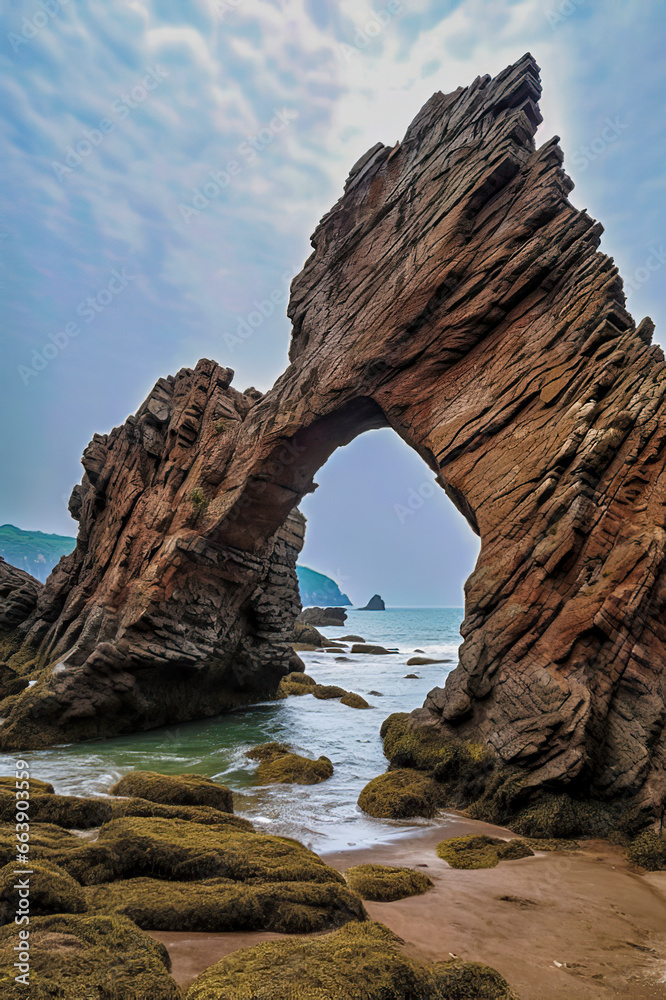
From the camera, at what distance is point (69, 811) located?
23.4 feet

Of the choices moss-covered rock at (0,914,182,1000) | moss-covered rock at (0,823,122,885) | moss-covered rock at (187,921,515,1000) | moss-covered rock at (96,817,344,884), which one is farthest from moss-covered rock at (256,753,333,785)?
moss-covered rock at (0,914,182,1000)

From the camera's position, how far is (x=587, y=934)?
17.6ft

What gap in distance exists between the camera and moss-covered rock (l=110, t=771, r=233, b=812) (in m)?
8.60

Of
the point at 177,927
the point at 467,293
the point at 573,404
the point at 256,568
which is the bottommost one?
the point at 177,927

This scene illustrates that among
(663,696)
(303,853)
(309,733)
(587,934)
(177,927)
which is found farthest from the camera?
(309,733)

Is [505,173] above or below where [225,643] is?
above

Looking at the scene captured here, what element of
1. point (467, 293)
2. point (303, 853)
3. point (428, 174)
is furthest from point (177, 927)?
point (428, 174)

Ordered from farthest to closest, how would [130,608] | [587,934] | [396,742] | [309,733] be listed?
[130,608]
[309,733]
[396,742]
[587,934]

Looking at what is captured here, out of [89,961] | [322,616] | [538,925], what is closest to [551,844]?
[538,925]

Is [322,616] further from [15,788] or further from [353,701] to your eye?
[15,788]

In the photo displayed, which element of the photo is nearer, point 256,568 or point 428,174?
point 428,174

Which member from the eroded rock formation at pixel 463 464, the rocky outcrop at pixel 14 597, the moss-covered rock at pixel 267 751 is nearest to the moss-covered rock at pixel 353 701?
the eroded rock formation at pixel 463 464

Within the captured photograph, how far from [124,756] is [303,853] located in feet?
39.6

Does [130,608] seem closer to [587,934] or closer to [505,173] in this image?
[587,934]
